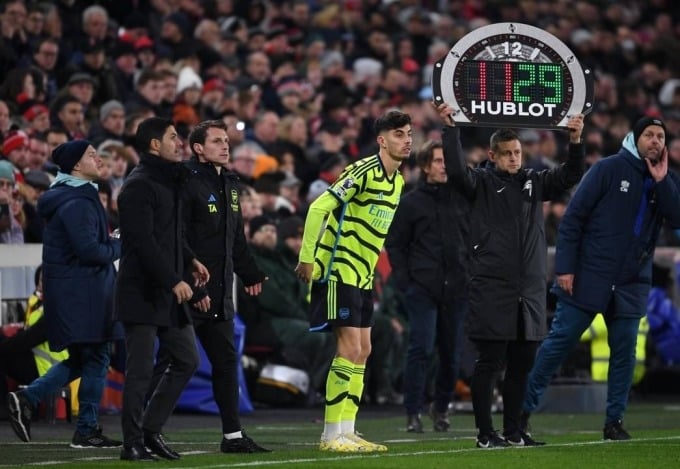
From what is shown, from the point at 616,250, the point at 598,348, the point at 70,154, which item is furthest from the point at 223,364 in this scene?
the point at 598,348

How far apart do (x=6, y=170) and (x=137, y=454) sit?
4900mm

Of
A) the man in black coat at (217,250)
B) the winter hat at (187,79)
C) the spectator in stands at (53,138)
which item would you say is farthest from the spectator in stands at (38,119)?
the man in black coat at (217,250)

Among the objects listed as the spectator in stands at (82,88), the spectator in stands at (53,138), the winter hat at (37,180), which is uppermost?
the spectator in stands at (82,88)

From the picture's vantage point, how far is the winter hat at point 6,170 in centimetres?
1470

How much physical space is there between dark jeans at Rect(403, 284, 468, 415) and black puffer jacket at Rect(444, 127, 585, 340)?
10.2ft

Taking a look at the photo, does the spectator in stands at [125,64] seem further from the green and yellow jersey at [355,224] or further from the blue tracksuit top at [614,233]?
the green and yellow jersey at [355,224]

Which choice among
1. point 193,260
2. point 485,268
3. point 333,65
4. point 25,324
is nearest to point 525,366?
point 485,268

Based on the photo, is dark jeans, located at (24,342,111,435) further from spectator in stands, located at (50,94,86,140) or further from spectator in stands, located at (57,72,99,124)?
spectator in stands, located at (57,72,99,124)

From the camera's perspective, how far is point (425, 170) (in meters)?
14.8

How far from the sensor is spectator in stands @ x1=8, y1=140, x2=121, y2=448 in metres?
12.1

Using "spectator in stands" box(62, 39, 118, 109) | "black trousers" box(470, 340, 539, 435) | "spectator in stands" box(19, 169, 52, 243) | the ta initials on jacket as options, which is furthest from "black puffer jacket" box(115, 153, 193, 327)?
"spectator in stands" box(62, 39, 118, 109)

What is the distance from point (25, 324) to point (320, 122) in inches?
329

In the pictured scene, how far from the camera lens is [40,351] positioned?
1453 centimetres

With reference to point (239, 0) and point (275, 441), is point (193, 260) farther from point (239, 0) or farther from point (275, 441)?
point (239, 0)
